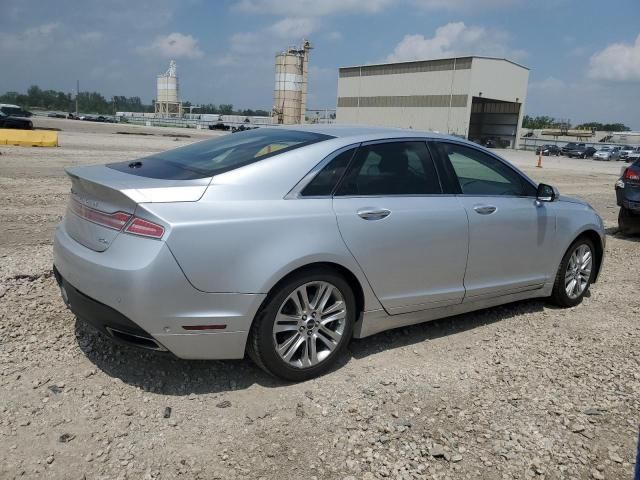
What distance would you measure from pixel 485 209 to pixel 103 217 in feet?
9.18

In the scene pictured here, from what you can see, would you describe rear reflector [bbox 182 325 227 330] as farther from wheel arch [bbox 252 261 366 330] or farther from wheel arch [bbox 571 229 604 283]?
wheel arch [bbox 571 229 604 283]

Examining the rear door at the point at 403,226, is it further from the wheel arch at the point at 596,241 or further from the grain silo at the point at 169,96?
the grain silo at the point at 169,96

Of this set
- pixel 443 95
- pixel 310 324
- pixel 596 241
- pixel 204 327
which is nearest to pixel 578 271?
pixel 596 241

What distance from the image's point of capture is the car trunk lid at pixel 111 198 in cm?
307

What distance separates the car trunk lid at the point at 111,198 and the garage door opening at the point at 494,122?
7722 cm

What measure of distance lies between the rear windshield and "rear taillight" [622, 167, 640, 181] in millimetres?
6902

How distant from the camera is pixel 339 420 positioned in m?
3.20

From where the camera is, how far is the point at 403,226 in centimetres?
380

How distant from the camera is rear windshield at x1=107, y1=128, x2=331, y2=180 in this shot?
3.45 metres

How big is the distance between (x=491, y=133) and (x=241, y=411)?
3312 inches

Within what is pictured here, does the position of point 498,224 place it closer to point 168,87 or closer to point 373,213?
point 373,213

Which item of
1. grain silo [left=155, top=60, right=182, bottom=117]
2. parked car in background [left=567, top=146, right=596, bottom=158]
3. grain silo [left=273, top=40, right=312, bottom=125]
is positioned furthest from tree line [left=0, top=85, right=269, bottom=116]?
parked car in background [left=567, top=146, right=596, bottom=158]

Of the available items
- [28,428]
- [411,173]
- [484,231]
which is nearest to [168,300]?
[28,428]

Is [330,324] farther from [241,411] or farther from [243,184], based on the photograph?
[243,184]
